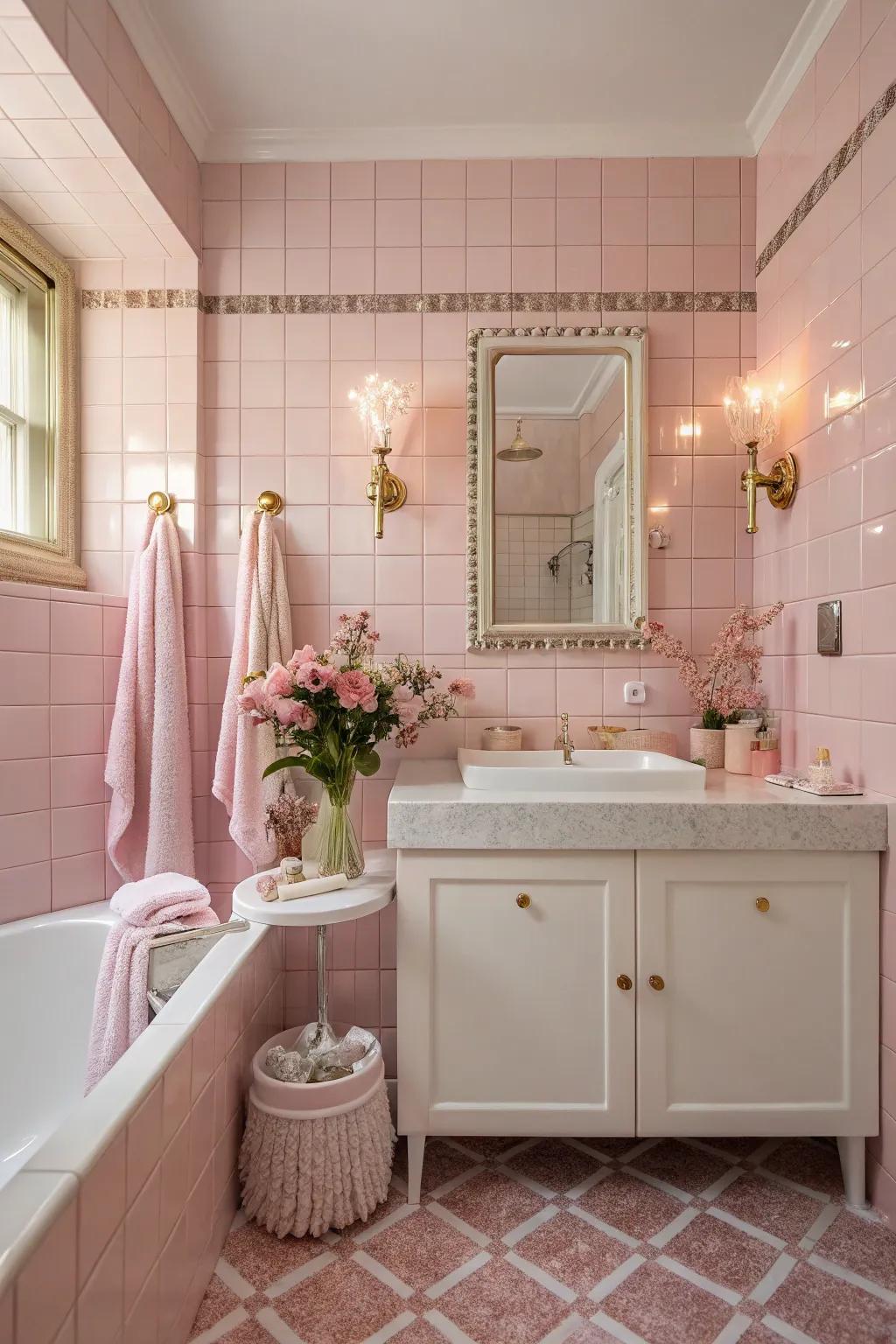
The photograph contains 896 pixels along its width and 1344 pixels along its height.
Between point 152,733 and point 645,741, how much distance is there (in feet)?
4.25

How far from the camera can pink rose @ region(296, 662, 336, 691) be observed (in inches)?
61.7

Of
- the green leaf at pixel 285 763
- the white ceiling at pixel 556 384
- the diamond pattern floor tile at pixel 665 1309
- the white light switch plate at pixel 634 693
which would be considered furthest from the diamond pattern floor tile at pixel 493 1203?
the white ceiling at pixel 556 384

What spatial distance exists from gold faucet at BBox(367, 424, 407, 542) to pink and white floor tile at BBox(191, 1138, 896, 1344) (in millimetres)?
1577

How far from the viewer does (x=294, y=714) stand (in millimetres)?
1575

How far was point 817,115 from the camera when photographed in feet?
5.76

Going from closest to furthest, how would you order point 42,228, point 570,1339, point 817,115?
point 570,1339
point 817,115
point 42,228

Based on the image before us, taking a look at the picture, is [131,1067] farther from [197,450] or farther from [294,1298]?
[197,450]

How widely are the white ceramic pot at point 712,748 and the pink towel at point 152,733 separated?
4.44 ft

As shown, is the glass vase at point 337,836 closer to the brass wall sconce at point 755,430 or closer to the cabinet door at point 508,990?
the cabinet door at point 508,990

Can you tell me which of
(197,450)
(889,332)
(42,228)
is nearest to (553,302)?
(889,332)

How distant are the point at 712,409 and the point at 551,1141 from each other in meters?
1.93

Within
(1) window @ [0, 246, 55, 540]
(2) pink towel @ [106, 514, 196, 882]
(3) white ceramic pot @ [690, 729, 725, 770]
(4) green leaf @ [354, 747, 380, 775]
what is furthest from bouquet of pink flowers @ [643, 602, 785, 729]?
(1) window @ [0, 246, 55, 540]

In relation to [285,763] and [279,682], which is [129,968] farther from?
[279,682]

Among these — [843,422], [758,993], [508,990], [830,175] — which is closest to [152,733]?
[508,990]
